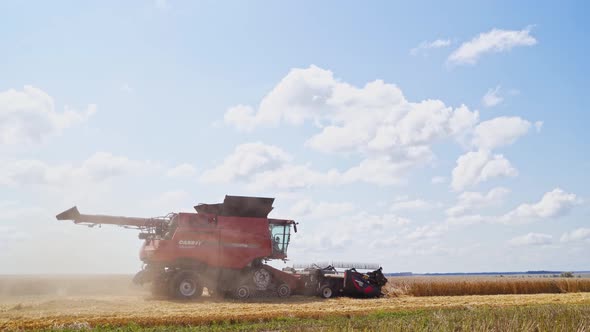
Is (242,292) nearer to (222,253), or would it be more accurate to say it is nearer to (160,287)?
(222,253)

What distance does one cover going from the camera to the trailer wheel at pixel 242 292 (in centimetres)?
2219

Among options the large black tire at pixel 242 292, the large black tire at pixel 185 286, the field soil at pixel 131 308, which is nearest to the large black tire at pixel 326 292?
the field soil at pixel 131 308

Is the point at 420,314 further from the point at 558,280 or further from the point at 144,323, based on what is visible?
the point at 558,280

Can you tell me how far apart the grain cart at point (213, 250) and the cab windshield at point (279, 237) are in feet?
0.15

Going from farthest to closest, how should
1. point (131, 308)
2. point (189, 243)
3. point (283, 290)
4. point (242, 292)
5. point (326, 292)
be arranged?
point (326, 292) → point (283, 290) → point (242, 292) → point (189, 243) → point (131, 308)

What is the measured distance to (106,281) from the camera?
26.9 m

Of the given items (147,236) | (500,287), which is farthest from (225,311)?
(500,287)

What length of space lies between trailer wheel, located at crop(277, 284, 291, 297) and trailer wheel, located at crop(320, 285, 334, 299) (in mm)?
1572

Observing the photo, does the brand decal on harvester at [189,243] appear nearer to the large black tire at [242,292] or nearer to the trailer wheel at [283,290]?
the large black tire at [242,292]

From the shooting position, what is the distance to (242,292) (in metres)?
22.3

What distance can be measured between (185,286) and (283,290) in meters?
4.14

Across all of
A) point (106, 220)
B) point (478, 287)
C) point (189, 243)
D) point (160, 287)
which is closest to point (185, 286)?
point (160, 287)

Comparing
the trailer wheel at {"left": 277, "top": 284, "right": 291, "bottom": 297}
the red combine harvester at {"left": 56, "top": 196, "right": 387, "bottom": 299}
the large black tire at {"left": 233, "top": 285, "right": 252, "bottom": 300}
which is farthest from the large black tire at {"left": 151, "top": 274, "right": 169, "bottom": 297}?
the trailer wheel at {"left": 277, "top": 284, "right": 291, "bottom": 297}

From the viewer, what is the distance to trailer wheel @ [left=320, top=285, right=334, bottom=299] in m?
23.7
